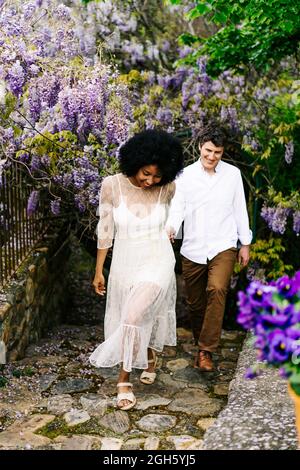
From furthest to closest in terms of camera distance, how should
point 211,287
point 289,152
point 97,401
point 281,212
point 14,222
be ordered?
1. point 289,152
2. point 281,212
3. point 14,222
4. point 211,287
5. point 97,401

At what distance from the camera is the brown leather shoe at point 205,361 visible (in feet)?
15.7

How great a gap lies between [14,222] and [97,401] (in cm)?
165

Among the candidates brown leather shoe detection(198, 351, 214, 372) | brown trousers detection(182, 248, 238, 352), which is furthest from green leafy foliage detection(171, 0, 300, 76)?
brown leather shoe detection(198, 351, 214, 372)

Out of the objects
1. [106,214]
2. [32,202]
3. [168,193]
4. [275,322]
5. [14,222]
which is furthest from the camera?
[32,202]

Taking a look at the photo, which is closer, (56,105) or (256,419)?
(256,419)

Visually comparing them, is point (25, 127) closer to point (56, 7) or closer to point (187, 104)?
point (56, 7)

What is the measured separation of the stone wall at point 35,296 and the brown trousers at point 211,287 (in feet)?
4.03

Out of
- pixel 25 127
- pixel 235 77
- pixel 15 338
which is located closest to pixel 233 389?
pixel 15 338

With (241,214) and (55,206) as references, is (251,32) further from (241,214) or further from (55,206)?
(55,206)

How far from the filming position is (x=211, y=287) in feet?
15.2

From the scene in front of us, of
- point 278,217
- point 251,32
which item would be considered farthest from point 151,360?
point 251,32

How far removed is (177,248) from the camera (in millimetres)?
6922

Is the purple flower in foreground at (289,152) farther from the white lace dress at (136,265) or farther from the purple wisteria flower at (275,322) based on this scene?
the purple wisteria flower at (275,322)

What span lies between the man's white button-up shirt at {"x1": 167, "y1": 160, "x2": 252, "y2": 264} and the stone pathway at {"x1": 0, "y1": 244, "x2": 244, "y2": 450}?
0.88 metres
